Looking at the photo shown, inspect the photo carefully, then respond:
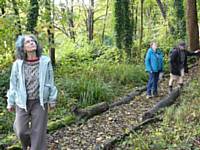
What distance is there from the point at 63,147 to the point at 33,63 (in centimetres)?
241

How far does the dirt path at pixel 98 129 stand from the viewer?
7.66 meters

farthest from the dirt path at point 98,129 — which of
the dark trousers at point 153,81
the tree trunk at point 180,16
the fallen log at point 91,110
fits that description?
the tree trunk at point 180,16

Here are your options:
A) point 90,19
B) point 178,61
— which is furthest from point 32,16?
point 90,19

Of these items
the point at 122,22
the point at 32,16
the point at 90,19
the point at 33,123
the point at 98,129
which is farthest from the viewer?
the point at 90,19

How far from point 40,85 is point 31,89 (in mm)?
170

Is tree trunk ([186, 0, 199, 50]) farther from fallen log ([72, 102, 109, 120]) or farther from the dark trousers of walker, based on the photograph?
the dark trousers of walker

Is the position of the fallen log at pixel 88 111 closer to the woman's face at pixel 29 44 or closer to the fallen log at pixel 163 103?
the fallen log at pixel 163 103

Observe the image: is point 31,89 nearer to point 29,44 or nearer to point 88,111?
point 29,44

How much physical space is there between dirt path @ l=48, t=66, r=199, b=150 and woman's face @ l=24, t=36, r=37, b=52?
2.52 m

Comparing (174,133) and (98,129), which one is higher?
(174,133)

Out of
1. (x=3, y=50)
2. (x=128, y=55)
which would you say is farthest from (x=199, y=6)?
(x=3, y=50)

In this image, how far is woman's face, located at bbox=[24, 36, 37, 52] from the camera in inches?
224

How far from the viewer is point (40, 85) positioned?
5.64 m

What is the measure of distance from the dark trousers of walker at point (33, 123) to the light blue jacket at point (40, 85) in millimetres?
121
